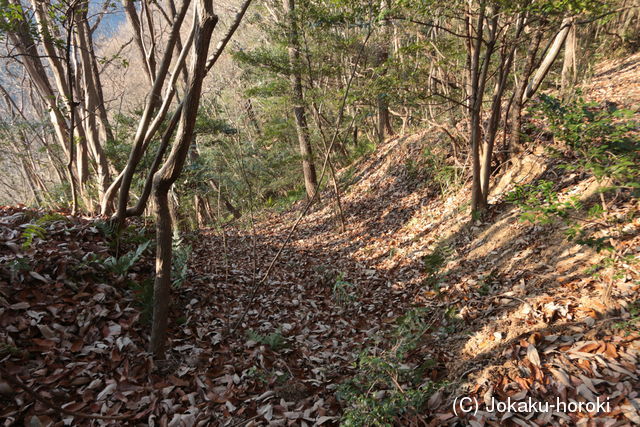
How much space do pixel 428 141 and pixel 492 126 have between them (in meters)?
3.70

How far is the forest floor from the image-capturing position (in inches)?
98.1

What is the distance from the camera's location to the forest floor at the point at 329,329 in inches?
98.1

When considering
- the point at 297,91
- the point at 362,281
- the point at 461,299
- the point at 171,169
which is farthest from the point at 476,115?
the point at 297,91

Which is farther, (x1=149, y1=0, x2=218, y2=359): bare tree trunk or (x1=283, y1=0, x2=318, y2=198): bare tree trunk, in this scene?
(x1=283, y1=0, x2=318, y2=198): bare tree trunk

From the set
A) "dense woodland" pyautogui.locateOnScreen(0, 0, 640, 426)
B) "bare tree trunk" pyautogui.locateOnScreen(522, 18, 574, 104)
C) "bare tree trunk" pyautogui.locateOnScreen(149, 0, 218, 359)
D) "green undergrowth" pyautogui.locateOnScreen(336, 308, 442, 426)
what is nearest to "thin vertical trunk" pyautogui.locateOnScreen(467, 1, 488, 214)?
"dense woodland" pyautogui.locateOnScreen(0, 0, 640, 426)

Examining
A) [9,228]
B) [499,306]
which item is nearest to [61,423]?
[9,228]

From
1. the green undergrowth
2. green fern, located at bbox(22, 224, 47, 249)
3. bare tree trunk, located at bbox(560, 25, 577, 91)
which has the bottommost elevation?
the green undergrowth

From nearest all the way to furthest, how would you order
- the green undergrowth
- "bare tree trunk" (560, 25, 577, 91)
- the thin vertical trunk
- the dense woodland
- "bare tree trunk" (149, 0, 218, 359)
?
1. the green undergrowth
2. the dense woodland
3. "bare tree trunk" (149, 0, 218, 359)
4. the thin vertical trunk
5. "bare tree trunk" (560, 25, 577, 91)

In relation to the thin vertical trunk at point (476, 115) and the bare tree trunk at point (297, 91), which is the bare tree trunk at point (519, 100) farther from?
the bare tree trunk at point (297, 91)

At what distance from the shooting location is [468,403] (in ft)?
8.29

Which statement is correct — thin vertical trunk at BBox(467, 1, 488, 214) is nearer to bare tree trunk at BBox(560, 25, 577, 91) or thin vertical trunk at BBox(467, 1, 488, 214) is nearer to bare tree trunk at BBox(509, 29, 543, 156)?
bare tree trunk at BBox(509, 29, 543, 156)

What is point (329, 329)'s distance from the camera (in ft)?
14.1

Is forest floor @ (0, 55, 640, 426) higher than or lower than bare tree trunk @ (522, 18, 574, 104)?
lower

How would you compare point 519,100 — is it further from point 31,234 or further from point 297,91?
point 31,234
